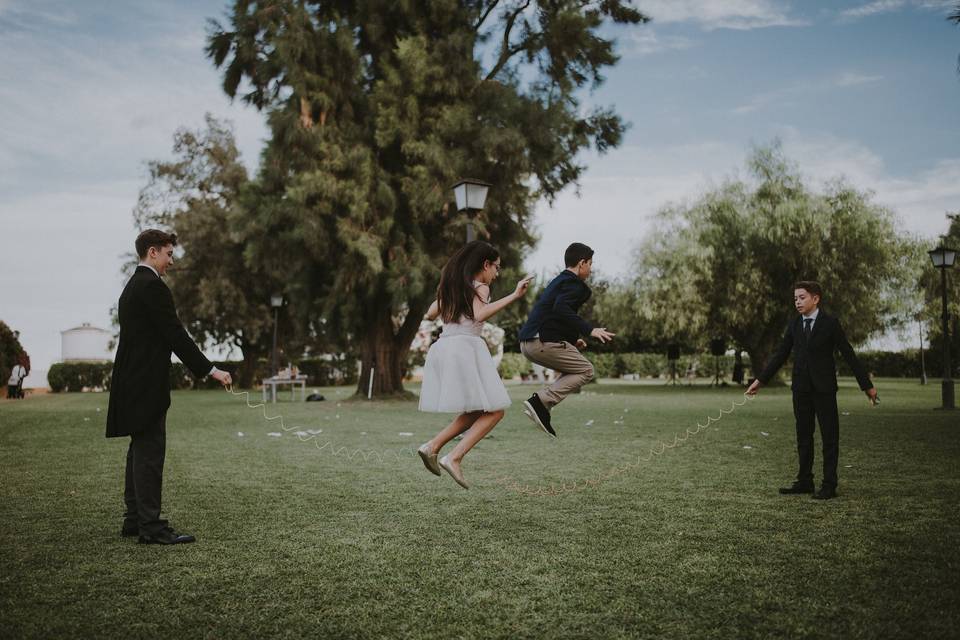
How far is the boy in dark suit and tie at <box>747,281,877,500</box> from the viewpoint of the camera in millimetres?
6641

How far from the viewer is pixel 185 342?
5105mm

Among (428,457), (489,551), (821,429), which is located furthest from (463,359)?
(821,429)

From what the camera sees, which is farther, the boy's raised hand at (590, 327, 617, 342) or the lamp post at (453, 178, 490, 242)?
the lamp post at (453, 178, 490, 242)

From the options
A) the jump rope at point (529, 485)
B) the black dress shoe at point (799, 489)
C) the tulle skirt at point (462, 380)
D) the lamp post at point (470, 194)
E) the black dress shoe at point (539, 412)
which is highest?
the lamp post at point (470, 194)

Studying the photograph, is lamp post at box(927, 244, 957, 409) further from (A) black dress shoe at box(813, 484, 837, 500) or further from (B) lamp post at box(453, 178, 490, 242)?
(A) black dress shoe at box(813, 484, 837, 500)

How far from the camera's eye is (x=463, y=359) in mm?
5832

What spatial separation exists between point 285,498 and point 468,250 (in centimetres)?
296

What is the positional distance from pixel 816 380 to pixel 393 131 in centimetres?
1620

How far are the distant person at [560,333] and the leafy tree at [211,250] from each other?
27347 millimetres

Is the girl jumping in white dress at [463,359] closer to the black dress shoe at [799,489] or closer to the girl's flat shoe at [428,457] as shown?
the girl's flat shoe at [428,457]

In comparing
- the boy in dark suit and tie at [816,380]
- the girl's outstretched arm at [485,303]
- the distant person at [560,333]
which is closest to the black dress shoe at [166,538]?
the girl's outstretched arm at [485,303]

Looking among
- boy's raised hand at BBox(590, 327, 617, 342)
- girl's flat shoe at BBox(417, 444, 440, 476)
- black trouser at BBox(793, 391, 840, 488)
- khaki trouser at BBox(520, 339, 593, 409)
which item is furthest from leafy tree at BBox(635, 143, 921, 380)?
girl's flat shoe at BBox(417, 444, 440, 476)

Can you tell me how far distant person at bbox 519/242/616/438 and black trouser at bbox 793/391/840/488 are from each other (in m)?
1.99

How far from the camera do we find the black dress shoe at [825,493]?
648cm
